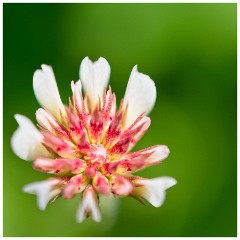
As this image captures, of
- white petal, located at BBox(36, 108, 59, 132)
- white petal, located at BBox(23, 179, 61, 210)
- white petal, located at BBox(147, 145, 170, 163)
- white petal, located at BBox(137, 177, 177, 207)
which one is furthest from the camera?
white petal, located at BBox(36, 108, 59, 132)

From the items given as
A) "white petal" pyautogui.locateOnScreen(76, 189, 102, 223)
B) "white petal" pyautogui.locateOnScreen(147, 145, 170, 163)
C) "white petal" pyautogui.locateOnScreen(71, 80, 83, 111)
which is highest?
"white petal" pyautogui.locateOnScreen(71, 80, 83, 111)

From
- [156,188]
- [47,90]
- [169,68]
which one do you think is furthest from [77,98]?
[169,68]

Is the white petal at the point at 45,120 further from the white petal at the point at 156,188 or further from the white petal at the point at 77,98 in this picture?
the white petal at the point at 156,188

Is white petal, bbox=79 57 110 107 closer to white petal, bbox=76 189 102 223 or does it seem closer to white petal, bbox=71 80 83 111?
white petal, bbox=71 80 83 111

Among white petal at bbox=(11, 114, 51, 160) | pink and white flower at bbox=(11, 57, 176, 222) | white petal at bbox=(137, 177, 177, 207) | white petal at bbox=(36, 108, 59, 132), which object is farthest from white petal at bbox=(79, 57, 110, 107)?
white petal at bbox=(137, 177, 177, 207)

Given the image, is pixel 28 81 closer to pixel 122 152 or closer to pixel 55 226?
pixel 55 226

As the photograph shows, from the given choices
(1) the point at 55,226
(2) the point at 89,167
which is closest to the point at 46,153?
(2) the point at 89,167

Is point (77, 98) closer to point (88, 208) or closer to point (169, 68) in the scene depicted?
point (88, 208)
